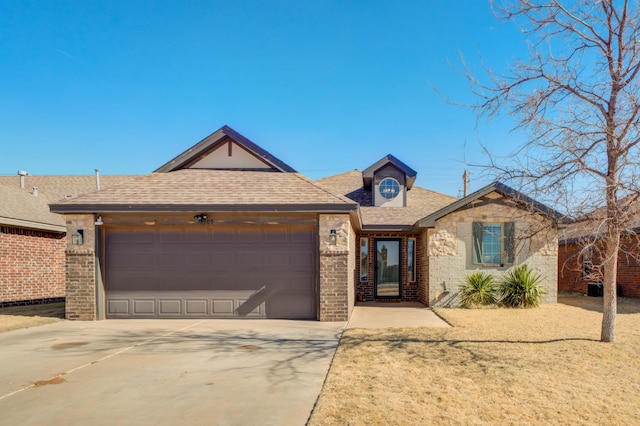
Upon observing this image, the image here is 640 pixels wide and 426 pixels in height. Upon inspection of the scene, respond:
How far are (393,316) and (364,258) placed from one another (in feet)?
13.7

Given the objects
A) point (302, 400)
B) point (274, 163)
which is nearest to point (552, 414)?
Answer: point (302, 400)

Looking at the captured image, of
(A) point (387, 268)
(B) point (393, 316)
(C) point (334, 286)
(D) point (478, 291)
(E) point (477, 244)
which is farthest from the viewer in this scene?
(A) point (387, 268)

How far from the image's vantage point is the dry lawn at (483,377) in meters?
3.94

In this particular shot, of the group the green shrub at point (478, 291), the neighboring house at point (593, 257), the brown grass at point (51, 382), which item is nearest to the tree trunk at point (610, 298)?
the neighboring house at point (593, 257)

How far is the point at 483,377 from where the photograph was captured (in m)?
5.13

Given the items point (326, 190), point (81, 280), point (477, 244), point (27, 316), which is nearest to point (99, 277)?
point (81, 280)

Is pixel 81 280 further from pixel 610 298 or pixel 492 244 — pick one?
pixel 492 244

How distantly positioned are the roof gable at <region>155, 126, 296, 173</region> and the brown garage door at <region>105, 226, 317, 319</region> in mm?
2282

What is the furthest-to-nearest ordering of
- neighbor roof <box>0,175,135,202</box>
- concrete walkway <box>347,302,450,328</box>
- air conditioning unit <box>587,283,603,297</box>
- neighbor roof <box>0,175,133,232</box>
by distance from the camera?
neighbor roof <box>0,175,135,202</box> → air conditioning unit <box>587,283,603,297</box> → neighbor roof <box>0,175,133,232</box> → concrete walkway <box>347,302,450,328</box>

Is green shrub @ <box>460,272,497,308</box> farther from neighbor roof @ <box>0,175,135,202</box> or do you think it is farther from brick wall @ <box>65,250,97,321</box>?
neighbor roof @ <box>0,175,135,202</box>

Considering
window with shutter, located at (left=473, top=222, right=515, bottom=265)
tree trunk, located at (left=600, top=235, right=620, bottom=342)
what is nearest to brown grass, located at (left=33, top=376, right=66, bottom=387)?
tree trunk, located at (left=600, top=235, right=620, bottom=342)

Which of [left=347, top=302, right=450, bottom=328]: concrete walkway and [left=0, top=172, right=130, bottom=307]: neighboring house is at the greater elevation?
[left=0, top=172, right=130, bottom=307]: neighboring house

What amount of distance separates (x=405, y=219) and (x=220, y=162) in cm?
675

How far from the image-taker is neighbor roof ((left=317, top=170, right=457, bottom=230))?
13.6 m
